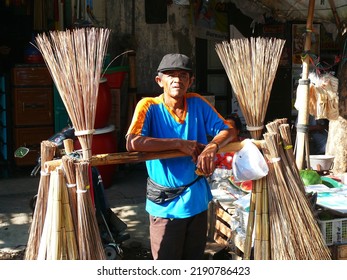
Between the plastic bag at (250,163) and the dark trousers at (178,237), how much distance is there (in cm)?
34

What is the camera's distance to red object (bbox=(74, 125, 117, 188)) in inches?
265

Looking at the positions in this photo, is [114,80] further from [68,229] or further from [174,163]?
[68,229]

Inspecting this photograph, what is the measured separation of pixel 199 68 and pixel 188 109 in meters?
5.74

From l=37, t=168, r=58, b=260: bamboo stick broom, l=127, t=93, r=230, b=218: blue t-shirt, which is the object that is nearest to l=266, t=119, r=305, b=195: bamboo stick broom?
l=127, t=93, r=230, b=218: blue t-shirt

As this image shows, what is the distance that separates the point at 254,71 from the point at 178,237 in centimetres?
104

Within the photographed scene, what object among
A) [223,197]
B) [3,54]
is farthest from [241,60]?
[3,54]

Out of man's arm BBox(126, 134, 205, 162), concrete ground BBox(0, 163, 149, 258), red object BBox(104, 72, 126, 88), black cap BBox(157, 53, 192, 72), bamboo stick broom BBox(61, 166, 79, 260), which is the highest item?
black cap BBox(157, 53, 192, 72)

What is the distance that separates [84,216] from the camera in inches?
120

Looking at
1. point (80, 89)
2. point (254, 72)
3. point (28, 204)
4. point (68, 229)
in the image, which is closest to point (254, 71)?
point (254, 72)

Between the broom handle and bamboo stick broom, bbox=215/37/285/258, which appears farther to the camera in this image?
bamboo stick broom, bbox=215/37/285/258

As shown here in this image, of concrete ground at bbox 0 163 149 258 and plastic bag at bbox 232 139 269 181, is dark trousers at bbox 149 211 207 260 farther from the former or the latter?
concrete ground at bbox 0 163 149 258

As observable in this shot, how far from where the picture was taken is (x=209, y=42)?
905 cm

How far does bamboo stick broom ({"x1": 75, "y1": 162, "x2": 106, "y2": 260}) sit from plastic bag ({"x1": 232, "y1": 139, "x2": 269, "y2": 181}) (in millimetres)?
879
